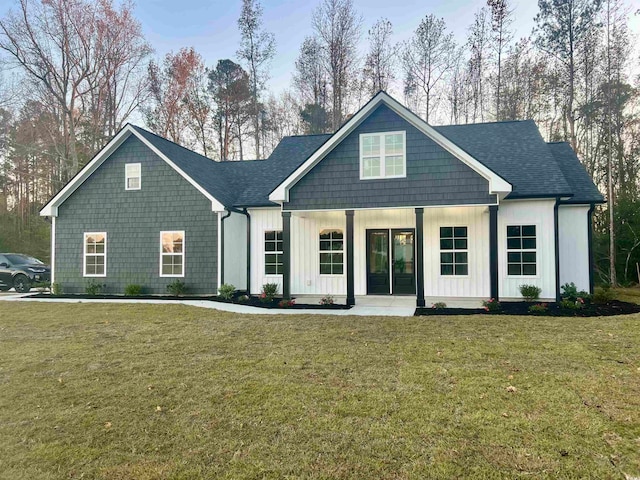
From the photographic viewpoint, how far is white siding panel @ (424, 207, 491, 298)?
11703 millimetres

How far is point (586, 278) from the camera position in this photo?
11.3 metres

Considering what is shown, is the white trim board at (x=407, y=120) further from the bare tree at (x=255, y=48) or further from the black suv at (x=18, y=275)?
the bare tree at (x=255, y=48)

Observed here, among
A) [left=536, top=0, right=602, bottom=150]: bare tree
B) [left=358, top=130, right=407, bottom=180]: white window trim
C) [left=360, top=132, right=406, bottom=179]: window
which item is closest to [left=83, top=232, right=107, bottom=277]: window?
[left=358, top=130, right=407, bottom=180]: white window trim

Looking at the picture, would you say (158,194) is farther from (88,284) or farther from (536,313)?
(536,313)

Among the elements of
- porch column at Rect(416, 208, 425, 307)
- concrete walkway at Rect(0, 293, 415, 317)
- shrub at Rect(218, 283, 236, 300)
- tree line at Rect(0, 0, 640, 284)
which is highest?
tree line at Rect(0, 0, 640, 284)

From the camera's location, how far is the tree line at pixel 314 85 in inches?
728

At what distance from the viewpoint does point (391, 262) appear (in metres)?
12.6

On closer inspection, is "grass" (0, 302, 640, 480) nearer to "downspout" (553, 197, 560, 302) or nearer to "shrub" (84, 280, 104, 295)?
"downspout" (553, 197, 560, 302)

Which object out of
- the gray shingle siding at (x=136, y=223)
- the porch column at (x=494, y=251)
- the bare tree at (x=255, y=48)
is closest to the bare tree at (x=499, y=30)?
the bare tree at (x=255, y=48)

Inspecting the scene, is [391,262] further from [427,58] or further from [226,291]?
[427,58]

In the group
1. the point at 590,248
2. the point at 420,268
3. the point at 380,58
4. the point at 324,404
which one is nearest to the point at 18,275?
the point at 420,268

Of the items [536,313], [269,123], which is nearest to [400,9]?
[269,123]

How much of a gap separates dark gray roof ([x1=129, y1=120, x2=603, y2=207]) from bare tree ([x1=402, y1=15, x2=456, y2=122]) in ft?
28.3

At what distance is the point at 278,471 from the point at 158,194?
1248 centimetres
